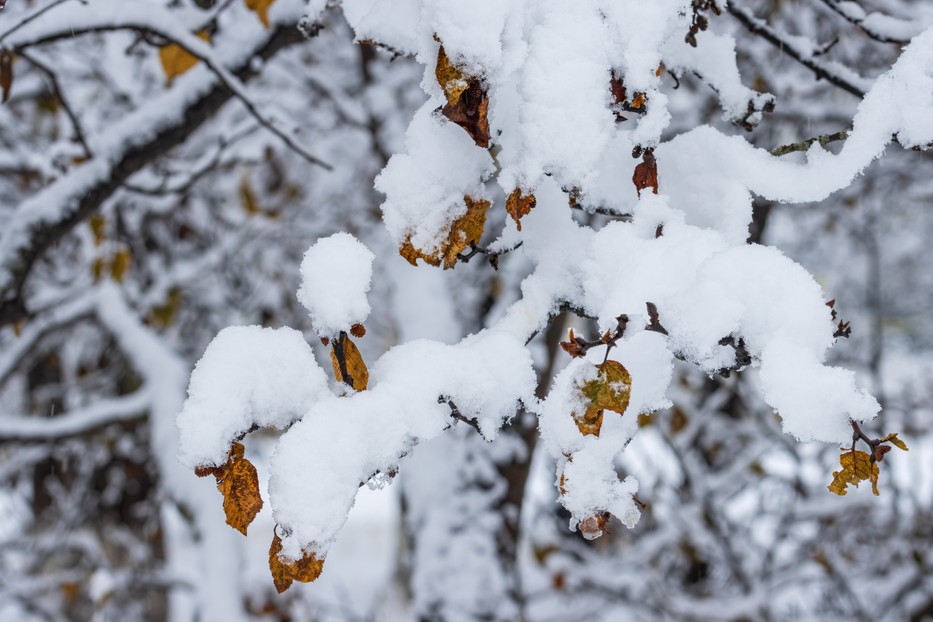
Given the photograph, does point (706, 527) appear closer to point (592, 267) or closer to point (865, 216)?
point (592, 267)

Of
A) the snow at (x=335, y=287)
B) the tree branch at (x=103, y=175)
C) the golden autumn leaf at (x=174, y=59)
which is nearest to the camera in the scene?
the snow at (x=335, y=287)

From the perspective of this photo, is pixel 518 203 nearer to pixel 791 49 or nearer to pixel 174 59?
pixel 791 49

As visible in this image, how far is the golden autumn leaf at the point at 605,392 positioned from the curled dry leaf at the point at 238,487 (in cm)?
40

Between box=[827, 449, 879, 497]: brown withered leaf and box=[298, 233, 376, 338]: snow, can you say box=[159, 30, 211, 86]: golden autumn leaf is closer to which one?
box=[298, 233, 376, 338]: snow

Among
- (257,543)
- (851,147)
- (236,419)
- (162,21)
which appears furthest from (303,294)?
(257,543)

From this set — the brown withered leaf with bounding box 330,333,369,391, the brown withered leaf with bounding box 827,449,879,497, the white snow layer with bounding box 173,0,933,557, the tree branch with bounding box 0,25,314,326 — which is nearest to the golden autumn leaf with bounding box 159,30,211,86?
the tree branch with bounding box 0,25,314,326

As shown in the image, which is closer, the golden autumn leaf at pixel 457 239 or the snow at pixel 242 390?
the snow at pixel 242 390

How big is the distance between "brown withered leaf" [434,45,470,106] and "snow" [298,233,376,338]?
0.23 m

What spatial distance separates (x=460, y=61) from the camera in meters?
0.86

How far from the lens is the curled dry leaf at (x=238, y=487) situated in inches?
34.5

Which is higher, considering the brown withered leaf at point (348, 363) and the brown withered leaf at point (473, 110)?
the brown withered leaf at point (473, 110)

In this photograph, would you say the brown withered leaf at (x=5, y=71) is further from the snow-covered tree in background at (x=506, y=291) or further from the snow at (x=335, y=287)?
the snow at (x=335, y=287)

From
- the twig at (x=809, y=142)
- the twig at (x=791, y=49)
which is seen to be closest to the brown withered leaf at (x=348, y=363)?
the twig at (x=809, y=142)

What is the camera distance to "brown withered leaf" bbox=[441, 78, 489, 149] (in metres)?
0.88
